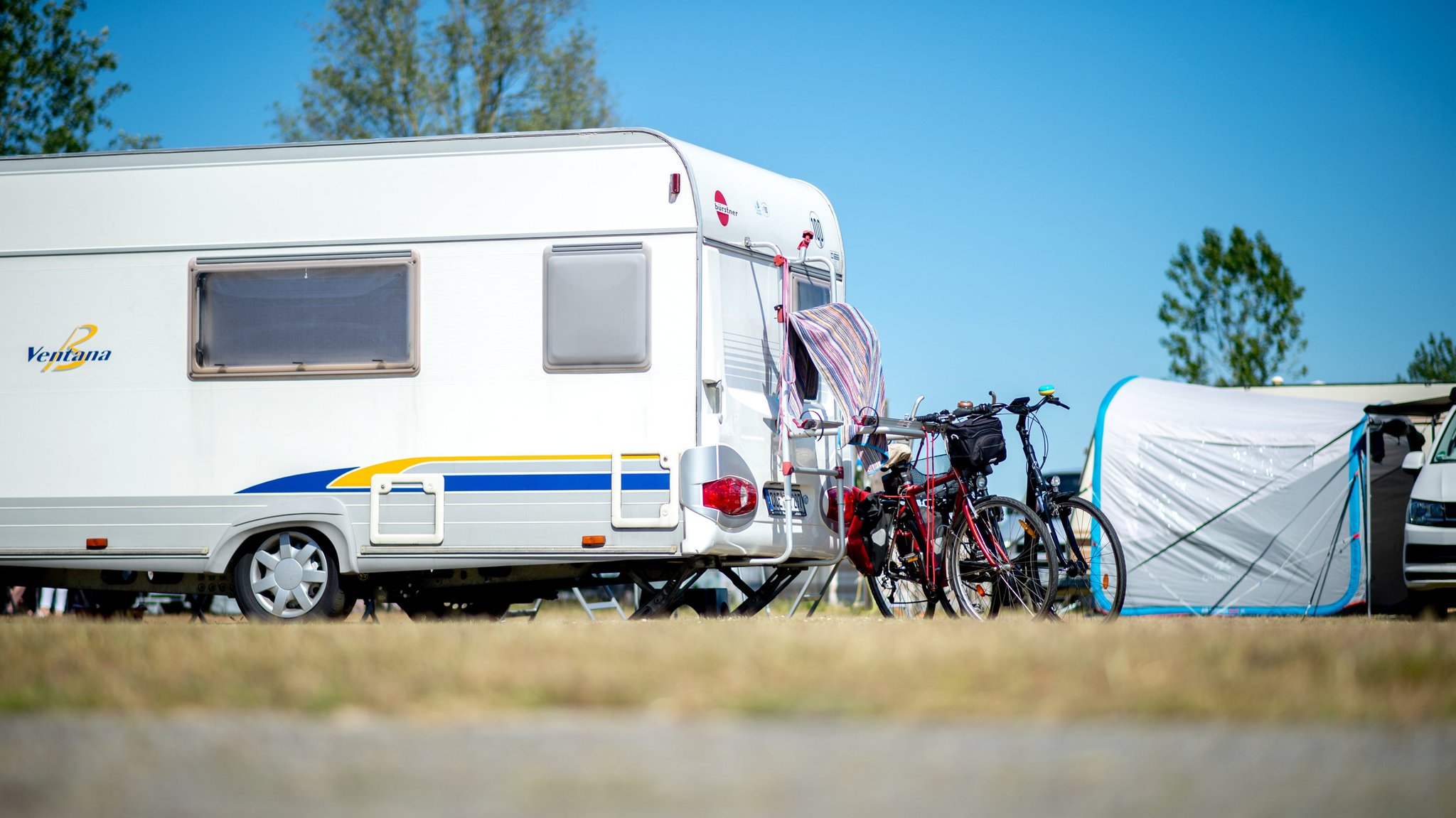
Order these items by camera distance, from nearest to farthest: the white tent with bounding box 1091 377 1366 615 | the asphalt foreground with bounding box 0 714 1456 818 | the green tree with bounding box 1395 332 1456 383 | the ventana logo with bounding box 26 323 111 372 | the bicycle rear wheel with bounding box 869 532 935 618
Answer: the asphalt foreground with bounding box 0 714 1456 818, the ventana logo with bounding box 26 323 111 372, the bicycle rear wheel with bounding box 869 532 935 618, the white tent with bounding box 1091 377 1366 615, the green tree with bounding box 1395 332 1456 383

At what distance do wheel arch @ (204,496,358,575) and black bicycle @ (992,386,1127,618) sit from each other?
390 cm

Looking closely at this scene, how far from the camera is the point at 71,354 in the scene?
8.80 metres

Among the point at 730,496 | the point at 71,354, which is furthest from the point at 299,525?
the point at 730,496

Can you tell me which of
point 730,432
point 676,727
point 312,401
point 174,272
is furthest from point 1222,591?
point 676,727

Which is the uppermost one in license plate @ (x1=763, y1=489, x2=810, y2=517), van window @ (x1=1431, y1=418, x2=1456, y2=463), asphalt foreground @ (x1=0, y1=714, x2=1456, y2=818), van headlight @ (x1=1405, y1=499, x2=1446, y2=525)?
van window @ (x1=1431, y1=418, x2=1456, y2=463)

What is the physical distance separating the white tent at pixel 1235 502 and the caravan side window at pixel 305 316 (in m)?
6.43

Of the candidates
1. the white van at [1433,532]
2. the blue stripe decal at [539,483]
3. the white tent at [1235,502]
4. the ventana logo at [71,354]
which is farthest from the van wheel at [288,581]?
the white van at [1433,532]

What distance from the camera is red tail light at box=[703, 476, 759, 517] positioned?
8.16 metres

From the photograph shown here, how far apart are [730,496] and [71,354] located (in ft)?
13.3

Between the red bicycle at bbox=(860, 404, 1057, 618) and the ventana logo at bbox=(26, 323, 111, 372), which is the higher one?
the ventana logo at bbox=(26, 323, 111, 372)

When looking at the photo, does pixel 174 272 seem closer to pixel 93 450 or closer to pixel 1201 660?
pixel 93 450

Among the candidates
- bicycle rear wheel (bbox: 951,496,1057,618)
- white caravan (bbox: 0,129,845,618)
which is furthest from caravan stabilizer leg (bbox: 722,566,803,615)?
bicycle rear wheel (bbox: 951,496,1057,618)

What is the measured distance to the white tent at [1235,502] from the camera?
11906mm

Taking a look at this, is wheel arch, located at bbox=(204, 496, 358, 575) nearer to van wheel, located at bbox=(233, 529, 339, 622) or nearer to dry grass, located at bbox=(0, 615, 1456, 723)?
van wheel, located at bbox=(233, 529, 339, 622)
